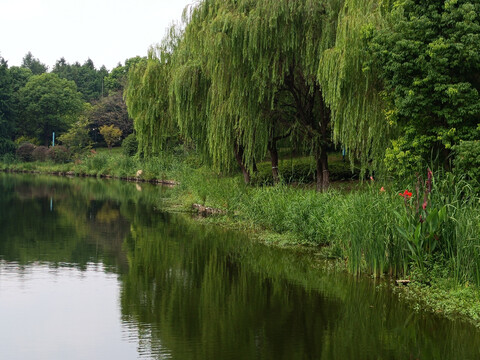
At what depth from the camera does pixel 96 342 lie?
784 centimetres

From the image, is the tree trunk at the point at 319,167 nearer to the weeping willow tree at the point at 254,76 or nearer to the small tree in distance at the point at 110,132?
the weeping willow tree at the point at 254,76

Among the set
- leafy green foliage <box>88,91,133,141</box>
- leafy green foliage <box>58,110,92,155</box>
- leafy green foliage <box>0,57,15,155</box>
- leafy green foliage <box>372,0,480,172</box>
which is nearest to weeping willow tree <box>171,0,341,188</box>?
leafy green foliage <box>372,0,480,172</box>

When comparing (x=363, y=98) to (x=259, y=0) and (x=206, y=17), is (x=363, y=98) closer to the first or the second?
(x=259, y=0)

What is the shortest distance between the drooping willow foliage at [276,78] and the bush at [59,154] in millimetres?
37040

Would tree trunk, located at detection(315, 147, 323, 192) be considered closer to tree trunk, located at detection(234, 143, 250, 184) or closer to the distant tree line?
tree trunk, located at detection(234, 143, 250, 184)

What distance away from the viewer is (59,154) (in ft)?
186

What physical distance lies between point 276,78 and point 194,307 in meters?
9.71

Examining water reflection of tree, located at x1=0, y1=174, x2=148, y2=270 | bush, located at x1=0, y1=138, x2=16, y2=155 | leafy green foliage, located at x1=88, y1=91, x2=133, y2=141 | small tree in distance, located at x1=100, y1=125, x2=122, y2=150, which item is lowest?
water reflection of tree, located at x1=0, y1=174, x2=148, y2=270

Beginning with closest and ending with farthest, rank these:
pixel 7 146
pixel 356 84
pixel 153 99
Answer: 1. pixel 356 84
2. pixel 153 99
3. pixel 7 146

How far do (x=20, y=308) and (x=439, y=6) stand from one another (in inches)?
383

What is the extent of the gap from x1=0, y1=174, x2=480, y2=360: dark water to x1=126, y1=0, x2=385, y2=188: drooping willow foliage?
12.5 feet

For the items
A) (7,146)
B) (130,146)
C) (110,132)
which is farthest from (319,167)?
(7,146)

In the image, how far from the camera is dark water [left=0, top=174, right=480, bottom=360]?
7.57m

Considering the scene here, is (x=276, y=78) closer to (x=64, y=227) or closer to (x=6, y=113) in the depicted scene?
(x=64, y=227)
